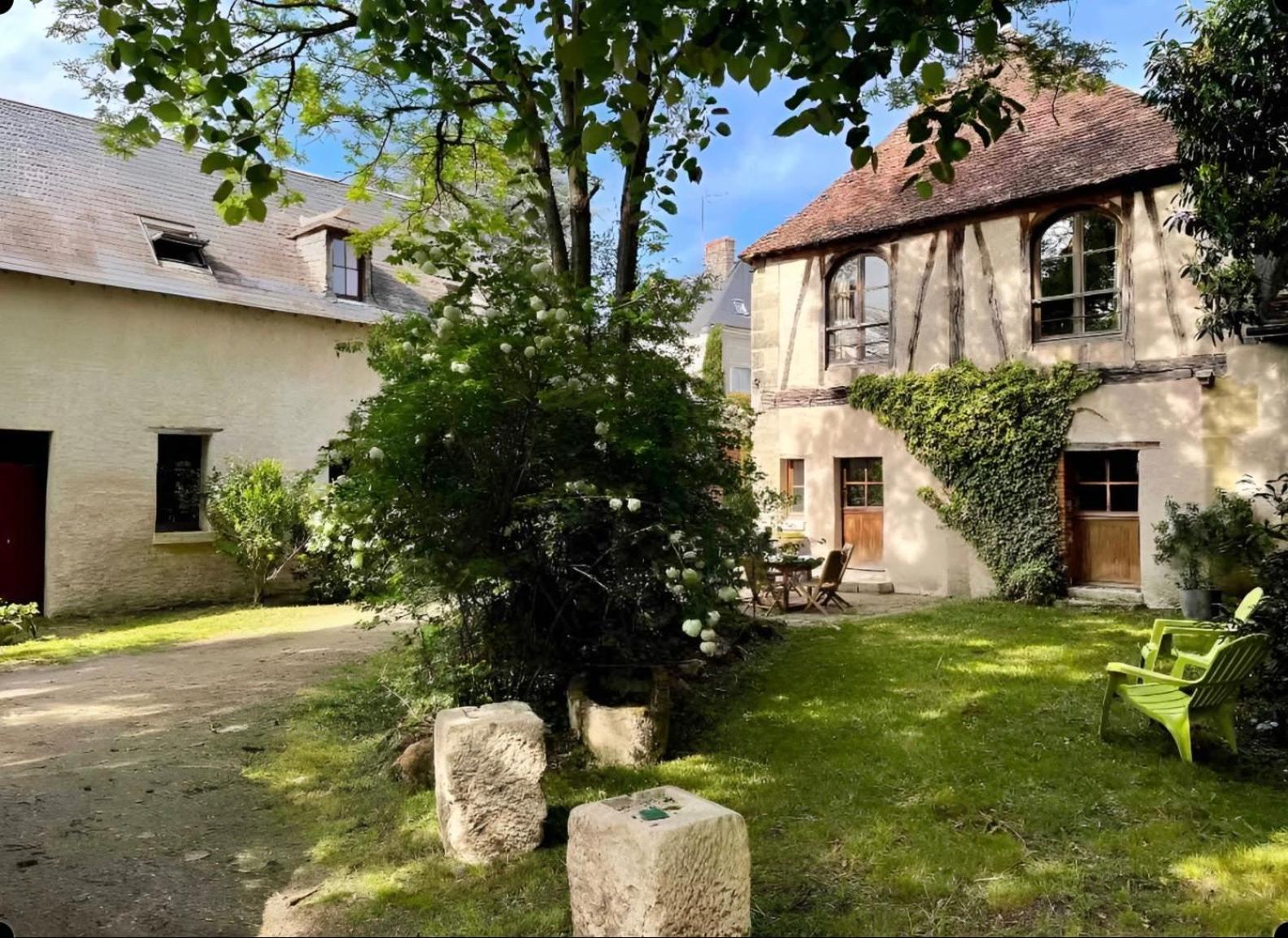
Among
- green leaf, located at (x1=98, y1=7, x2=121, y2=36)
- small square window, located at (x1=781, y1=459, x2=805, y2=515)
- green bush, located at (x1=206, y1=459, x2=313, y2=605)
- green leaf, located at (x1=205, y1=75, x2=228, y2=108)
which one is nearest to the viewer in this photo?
green leaf, located at (x1=98, y1=7, x2=121, y2=36)

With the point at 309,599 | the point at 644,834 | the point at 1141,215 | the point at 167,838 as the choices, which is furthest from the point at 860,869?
the point at 309,599

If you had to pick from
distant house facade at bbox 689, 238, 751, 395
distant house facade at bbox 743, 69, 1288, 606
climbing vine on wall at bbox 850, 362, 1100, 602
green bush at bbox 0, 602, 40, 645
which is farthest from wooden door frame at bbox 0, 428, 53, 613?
distant house facade at bbox 689, 238, 751, 395

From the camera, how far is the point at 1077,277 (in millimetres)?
11188

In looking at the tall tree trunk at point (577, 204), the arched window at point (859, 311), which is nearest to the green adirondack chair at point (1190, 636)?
the tall tree trunk at point (577, 204)

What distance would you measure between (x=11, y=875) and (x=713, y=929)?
125 inches

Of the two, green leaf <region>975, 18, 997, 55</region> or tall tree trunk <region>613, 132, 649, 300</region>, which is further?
tall tree trunk <region>613, 132, 649, 300</region>

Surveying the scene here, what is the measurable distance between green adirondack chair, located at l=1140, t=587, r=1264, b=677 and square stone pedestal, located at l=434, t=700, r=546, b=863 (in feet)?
13.2

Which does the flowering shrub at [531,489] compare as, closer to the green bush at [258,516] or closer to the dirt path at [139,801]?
the dirt path at [139,801]

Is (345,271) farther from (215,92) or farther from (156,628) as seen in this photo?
(215,92)

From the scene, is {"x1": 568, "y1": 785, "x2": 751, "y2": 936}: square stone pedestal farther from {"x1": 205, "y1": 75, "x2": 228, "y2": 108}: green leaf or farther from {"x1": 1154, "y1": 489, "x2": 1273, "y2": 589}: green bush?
{"x1": 1154, "y1": 489, "x2": 1273, "y2": 589}: green bush

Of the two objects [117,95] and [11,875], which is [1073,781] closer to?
[11,875]

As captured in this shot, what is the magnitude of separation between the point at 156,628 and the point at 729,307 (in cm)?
1934

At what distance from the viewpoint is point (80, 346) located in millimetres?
11438

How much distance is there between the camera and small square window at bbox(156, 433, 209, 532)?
12492mm
